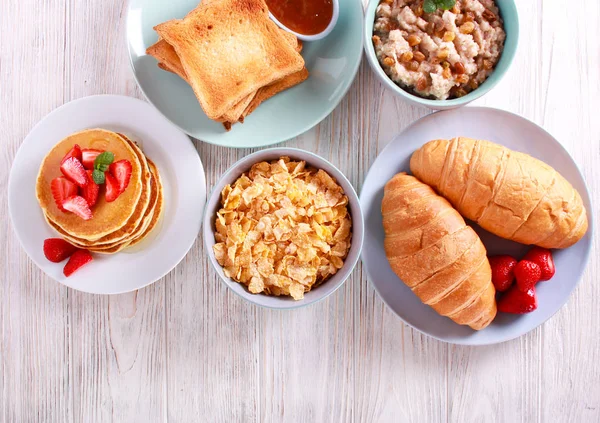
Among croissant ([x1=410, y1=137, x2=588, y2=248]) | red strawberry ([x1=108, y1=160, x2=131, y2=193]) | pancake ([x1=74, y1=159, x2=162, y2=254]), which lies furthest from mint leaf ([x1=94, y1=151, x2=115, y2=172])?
croissant ([x1=410, y1=137, x2=588, y2=248])

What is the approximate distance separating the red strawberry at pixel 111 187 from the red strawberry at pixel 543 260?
52.1 inches

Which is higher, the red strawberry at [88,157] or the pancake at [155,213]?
the red strawberry at [88,157]

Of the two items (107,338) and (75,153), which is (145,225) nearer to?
(75,153)

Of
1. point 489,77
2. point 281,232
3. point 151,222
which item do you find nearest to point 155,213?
point 151,222

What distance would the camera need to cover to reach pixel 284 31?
1526 millimetres

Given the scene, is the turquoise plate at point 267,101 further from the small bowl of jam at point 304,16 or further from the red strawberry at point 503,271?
the red strawberry at point 503,271

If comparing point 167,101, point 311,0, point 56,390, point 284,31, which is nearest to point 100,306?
point 56,390

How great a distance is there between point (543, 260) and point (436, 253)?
16.0 inches

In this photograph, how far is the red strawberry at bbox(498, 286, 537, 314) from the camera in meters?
1.55

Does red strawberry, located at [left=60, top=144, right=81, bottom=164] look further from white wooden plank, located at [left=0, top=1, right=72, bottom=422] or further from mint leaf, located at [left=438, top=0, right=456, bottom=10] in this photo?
mint leaf, located at [left=438, top=0, right=456, bottom=10]

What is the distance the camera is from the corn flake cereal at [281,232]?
1495 millimetres

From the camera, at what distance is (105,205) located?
60.6 inches

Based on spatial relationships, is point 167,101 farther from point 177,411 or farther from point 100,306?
point 177,411

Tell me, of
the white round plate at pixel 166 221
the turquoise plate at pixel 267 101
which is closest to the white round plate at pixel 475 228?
the turquoise plate at pixel 267 101
